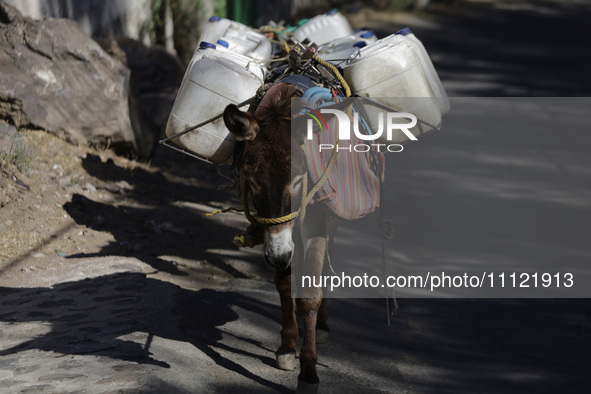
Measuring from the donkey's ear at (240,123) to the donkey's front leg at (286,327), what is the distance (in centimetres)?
122

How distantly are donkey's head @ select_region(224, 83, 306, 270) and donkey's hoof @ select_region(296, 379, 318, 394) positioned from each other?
0.92 metres

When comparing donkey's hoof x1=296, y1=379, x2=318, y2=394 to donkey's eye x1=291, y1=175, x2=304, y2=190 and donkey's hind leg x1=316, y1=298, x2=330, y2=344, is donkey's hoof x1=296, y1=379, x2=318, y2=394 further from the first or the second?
donkey's eye x1=291, y1=175, x2=304, y2=190

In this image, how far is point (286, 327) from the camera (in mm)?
5484

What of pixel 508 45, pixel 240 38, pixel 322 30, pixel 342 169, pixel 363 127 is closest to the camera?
pixel 342 169

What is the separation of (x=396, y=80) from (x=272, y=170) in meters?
1.78

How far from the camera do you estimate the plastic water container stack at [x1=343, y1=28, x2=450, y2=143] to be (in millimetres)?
5785

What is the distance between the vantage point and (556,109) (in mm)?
14578

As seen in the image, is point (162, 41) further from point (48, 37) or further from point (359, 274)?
point (359, 274)

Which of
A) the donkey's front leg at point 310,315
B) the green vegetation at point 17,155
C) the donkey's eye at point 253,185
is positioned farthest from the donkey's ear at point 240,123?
the green vegetation at point 17,155

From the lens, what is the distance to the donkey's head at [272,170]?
4.44 m

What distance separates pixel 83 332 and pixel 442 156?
7.74 m

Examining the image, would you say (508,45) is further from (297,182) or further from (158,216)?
(297,182)

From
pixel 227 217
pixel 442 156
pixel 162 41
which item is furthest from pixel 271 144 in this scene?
pixel 162 41

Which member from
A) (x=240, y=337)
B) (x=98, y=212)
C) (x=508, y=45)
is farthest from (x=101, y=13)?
(x=508, y=45)
